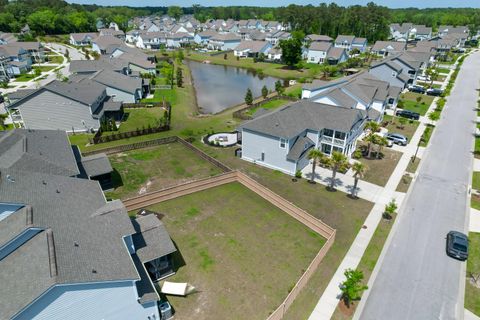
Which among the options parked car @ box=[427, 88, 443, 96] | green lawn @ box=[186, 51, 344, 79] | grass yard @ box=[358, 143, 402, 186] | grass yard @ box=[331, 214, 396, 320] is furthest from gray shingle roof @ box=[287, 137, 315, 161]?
green lawn @ box=[186, 51, 344, 79]

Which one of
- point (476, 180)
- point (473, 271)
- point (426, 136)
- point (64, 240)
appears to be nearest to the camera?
point (64, 240)

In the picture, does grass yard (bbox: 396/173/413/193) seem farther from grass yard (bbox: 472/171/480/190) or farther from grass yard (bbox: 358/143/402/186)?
Result: grass yard (bbox: 472/171/480/190)

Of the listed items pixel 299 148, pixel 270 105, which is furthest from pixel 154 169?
pixel 270 105

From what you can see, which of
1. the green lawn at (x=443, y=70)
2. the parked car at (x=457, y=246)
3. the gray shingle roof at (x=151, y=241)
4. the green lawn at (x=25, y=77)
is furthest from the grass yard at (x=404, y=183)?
the green lawn at (x=25, y=77)

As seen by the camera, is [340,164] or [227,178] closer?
[340,164]

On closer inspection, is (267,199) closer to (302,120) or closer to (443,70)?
(302,120)

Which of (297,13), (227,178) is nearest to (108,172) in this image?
(227,178)

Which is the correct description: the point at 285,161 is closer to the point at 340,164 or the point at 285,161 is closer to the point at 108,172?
the point at 340,164
